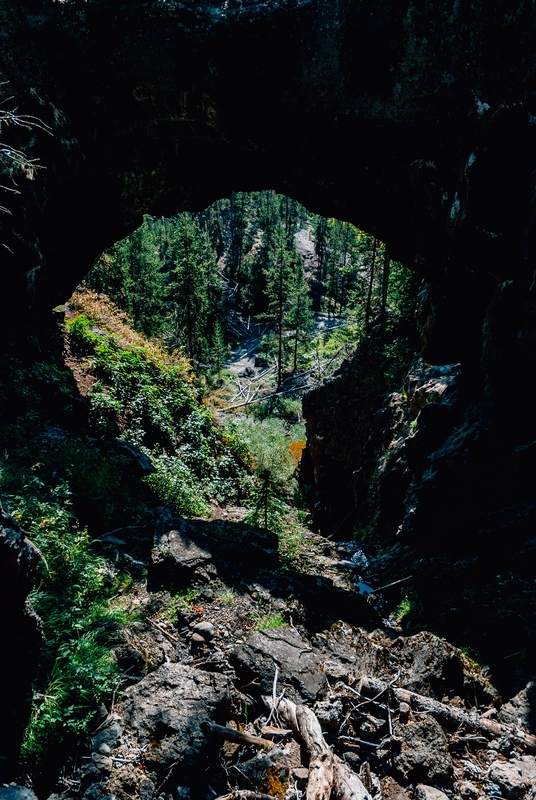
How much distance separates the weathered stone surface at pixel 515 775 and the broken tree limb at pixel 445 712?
0.99ft

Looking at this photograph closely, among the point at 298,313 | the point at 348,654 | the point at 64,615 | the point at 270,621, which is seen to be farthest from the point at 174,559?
the point at 298,313

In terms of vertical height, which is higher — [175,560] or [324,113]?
[324,113]

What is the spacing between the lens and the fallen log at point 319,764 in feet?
11.2

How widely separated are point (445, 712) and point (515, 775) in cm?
79

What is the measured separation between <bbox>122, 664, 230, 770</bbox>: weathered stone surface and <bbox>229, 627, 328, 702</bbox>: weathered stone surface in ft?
1.58

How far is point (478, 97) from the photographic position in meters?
7.99

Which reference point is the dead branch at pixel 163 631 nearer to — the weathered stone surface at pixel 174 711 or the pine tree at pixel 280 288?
the weathered stone surface at pixel 174 711

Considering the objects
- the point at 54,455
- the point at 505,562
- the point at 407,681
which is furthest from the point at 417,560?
the point at 54,455

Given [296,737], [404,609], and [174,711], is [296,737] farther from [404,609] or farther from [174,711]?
[404,609]

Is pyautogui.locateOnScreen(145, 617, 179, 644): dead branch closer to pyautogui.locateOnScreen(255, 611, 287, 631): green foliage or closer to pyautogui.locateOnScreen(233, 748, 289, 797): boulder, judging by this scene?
pyautogui.locateOnScreen(255, 611, 287, 631): green foliage

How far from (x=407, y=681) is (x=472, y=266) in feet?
25.3

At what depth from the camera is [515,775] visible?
3.96 metres

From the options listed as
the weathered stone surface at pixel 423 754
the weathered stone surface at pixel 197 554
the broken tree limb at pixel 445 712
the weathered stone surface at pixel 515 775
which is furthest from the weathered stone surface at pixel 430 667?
the weathered stone surface at pixel 197 554

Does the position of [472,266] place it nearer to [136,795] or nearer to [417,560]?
[417,560]
